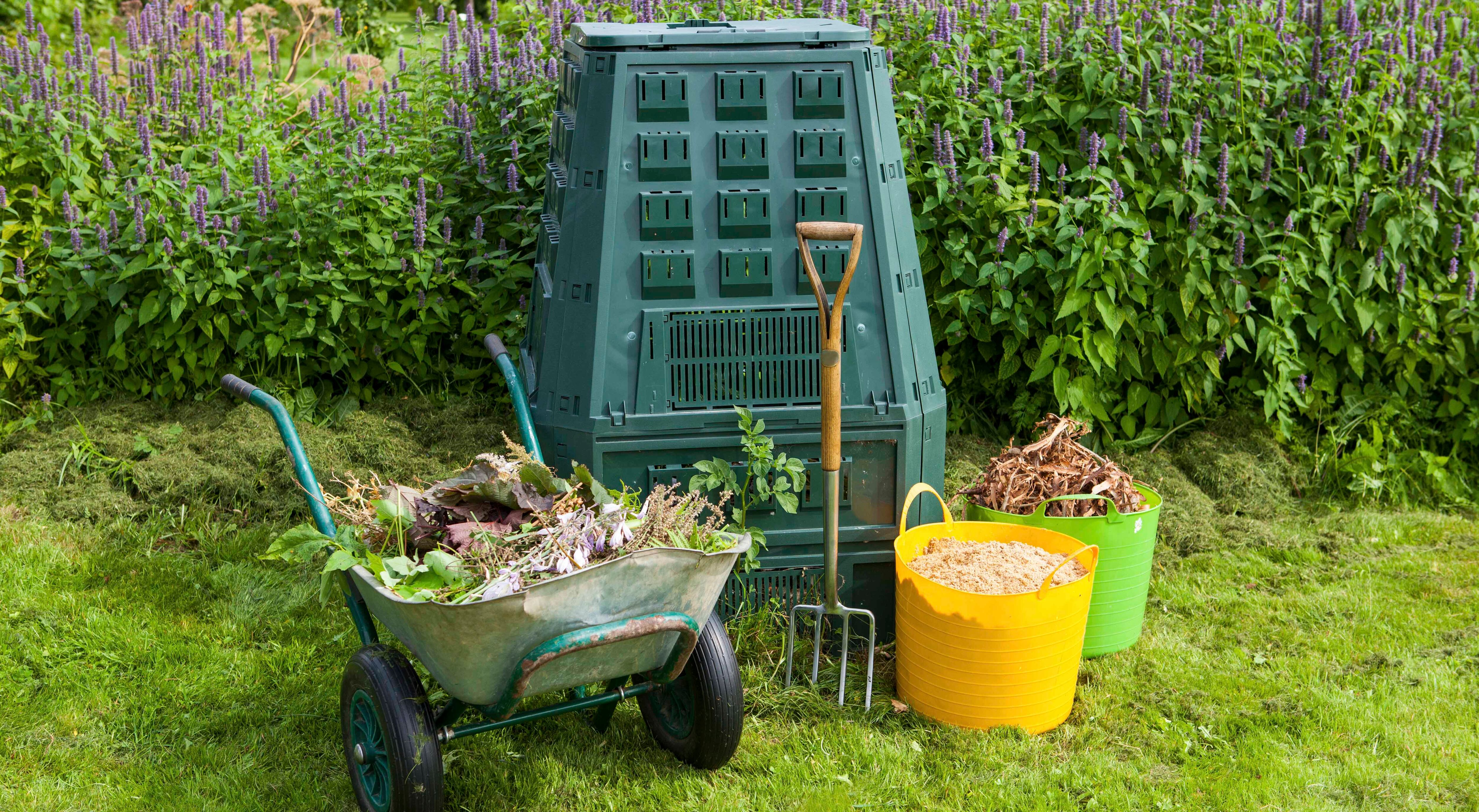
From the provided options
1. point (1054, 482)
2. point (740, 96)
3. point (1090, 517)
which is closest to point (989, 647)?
point (1090, 517)

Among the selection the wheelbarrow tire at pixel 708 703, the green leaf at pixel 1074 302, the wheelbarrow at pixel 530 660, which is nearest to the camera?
the wheelbarrow at pixel 530 660

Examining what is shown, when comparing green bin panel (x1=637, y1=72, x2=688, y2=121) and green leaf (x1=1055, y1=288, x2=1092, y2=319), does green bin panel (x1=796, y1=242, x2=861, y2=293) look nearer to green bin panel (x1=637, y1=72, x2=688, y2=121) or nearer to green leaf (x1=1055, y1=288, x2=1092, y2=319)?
green bin panel (x1=637, y1=72, x2=688, y2=121)

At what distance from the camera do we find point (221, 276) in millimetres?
4402

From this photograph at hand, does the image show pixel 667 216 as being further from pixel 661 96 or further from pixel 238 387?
pixel 238 387

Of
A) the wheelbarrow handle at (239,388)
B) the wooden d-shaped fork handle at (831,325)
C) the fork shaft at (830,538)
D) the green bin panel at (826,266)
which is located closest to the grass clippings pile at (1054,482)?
the fork shaft at (830,538)

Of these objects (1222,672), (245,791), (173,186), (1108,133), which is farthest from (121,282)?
(1222,672)

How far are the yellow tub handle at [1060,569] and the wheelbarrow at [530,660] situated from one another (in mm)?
795

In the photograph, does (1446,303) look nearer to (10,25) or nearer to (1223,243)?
(1223,243)

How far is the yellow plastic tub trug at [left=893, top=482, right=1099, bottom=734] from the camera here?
307 cm

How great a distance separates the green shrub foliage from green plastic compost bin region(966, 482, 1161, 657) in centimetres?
109

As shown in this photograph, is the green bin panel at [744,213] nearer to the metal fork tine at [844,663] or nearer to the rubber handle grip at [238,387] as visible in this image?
the metal fork tine at [844,663]

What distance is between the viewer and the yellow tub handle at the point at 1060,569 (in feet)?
9.70

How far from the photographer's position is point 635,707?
3322mm

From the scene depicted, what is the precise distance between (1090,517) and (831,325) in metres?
1.04
